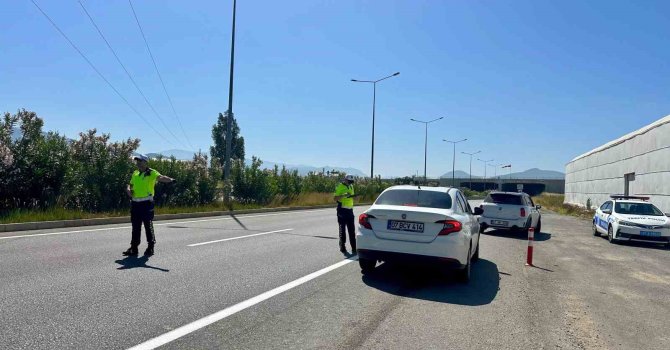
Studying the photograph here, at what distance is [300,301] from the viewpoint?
5.56m

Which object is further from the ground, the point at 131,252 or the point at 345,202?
the point at 345,202

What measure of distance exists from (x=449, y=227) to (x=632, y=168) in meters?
23.4

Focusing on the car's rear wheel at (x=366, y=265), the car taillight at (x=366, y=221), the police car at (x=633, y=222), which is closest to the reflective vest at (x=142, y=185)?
the car taillight at (x=366, y=221)

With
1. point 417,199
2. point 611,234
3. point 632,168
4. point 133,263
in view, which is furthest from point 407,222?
point 632,168

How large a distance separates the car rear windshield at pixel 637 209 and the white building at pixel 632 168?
5446 millimetres

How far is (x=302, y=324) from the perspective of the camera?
4.66 meters

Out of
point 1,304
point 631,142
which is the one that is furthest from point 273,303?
point 631,142

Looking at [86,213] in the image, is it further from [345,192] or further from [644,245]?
[644,245]

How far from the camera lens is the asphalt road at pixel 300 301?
169 inches

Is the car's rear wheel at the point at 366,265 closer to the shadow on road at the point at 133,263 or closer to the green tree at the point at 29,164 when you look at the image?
the shadow on road at the point at 133,263

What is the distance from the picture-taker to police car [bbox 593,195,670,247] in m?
13.2

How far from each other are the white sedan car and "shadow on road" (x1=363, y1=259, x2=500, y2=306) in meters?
0.30

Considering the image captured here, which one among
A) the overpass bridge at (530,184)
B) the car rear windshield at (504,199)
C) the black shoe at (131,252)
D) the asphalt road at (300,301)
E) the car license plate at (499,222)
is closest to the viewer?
the asphalt road at (300,301)

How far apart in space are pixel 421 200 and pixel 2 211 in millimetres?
11772
